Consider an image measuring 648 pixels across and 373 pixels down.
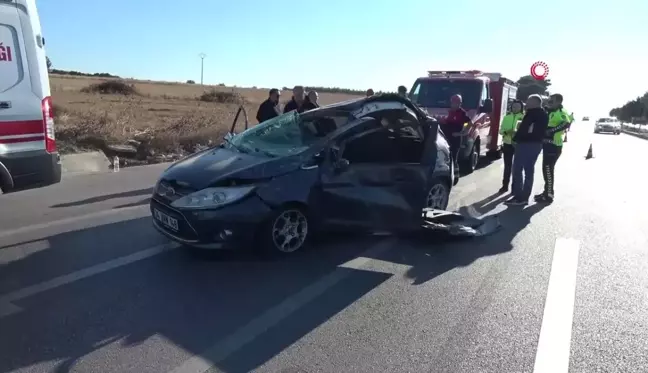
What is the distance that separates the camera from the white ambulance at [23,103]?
16.1 ft

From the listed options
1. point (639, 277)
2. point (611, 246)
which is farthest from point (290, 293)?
point (611, 246)

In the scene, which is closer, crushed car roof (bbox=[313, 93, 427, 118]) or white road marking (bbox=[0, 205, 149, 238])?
crushed car roof (bbox=[313, 93, 427, 118])

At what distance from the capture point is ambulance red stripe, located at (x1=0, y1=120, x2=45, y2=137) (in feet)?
16.0

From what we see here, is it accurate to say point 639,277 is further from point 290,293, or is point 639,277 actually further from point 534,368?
point 290,293

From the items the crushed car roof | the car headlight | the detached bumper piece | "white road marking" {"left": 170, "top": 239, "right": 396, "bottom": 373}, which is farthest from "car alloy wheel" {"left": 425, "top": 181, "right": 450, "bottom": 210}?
the car headlight

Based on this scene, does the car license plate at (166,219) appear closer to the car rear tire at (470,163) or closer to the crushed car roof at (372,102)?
the crushed car roof at (372,102)

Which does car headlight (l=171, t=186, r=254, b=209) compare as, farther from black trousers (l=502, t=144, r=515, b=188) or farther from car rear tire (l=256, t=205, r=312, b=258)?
black trousers (l=502, t=144, r=515, b=188)

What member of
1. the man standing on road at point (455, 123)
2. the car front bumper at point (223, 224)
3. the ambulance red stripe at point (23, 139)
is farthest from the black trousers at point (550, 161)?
the ambulance red stripe at point (23, 139)

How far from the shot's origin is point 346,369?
327 cm

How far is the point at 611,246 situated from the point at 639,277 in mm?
1151

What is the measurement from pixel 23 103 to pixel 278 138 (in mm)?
2465

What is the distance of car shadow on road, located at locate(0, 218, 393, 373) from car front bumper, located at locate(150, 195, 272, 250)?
10.8 inches

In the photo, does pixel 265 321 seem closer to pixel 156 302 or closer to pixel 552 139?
pixel 156 302

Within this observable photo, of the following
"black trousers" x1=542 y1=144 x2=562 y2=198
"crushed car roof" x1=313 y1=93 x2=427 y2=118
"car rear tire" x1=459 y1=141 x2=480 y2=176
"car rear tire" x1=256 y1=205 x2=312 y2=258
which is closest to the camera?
"car rear tire" x1=256 y1=205 x2=312 y2=258
